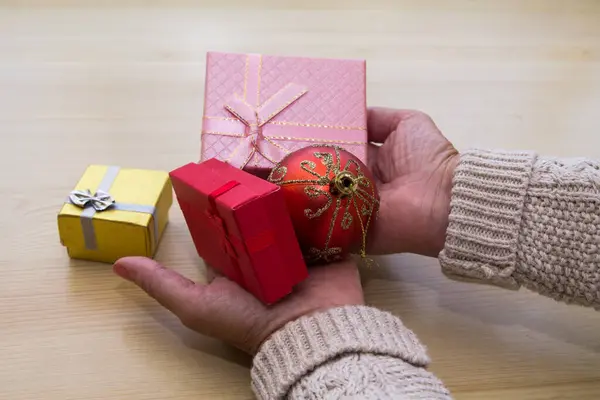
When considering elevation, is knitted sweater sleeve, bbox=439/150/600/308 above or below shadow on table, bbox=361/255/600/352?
above

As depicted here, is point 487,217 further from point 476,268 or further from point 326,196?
point 326,196

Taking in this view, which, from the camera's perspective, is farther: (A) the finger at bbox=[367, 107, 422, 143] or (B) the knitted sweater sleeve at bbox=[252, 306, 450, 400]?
(A) the finger at bbox=[367, 107, 422, 143]

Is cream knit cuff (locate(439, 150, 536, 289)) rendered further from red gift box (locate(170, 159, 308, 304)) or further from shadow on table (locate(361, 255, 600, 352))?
red gift box (locate(170, 159, 308, 304))

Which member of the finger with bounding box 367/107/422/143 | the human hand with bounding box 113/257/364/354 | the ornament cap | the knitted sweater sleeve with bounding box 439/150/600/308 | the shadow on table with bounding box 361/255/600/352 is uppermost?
the finger with bounding box 367/107/422/143

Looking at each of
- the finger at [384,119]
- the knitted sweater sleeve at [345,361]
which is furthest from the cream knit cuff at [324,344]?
the finger at [384,119]

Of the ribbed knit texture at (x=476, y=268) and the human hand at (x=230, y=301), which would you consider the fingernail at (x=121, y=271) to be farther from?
the ribbed knit texture at (x=476, y=268)

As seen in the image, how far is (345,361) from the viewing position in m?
0.55

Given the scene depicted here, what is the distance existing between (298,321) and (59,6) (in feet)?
2.52

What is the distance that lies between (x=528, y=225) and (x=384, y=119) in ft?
0.79

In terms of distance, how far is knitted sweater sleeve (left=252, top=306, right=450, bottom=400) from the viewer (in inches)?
20.7

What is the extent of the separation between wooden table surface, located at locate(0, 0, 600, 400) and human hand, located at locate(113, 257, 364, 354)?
35 millimetres

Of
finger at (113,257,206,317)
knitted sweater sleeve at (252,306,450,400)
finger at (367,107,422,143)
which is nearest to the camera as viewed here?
knitted sweater sleeve at (252,306,450,400)

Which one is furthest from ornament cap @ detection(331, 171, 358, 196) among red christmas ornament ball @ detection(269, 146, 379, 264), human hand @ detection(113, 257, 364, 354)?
human hand @ detection(113, 257, 364, 354)

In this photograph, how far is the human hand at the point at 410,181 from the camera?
2.27ft
